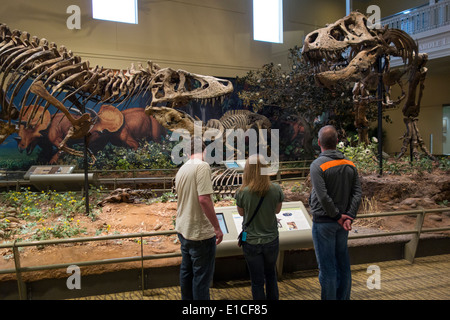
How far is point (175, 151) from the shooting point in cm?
1155

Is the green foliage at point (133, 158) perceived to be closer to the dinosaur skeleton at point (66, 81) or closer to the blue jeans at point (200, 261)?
the dinosaur skeleton at point (66, 81)

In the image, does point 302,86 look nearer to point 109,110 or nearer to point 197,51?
point 197,51

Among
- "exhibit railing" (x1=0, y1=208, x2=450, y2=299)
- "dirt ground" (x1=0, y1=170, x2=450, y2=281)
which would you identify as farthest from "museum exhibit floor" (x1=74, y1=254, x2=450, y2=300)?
"dirt ground" (x1=0, y1=170, x2=450, y2=281)

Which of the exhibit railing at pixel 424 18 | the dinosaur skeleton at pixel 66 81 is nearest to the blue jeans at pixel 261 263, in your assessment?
the dinosaur skeleton at pixel 66 81

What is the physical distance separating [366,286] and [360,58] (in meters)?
4.24

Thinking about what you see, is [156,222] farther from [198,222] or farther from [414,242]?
[414,242]

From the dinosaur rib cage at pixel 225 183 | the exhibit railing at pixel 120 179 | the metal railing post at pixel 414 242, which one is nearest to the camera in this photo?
the metal railing post at pixel 414 242

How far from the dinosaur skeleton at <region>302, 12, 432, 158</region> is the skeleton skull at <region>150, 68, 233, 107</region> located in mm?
1665

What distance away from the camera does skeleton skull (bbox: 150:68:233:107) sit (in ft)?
20.1

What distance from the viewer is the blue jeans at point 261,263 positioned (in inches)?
117

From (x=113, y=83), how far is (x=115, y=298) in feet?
12.5

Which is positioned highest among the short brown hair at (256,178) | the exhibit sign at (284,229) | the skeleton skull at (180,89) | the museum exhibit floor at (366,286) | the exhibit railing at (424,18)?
the exhibit railing at (424,18)

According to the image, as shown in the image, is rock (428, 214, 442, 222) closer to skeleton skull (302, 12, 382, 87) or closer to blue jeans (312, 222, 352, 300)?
skeleton skull (302, 12, 382, 87)
